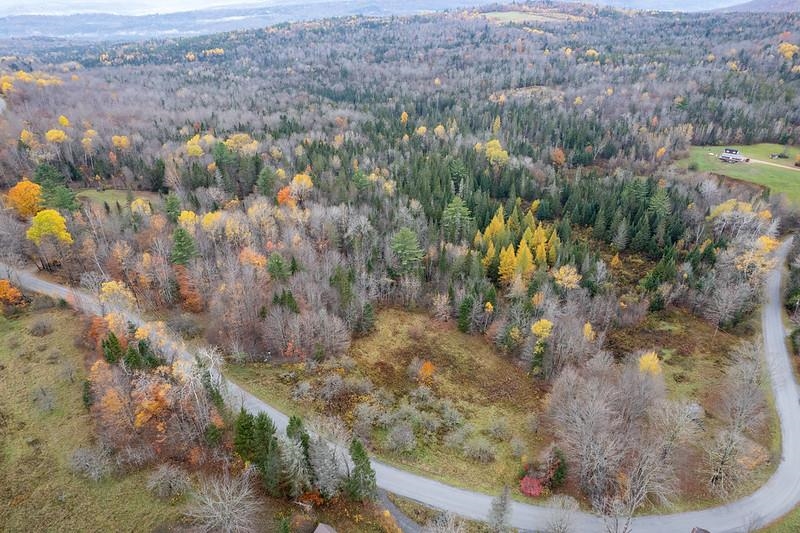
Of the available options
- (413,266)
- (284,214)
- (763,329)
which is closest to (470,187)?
(413,266)

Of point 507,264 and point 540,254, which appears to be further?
point 540,254

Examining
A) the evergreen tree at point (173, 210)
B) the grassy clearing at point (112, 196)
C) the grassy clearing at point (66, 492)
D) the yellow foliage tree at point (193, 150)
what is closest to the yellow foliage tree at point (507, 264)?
the grassy clearing at point (66, 492)

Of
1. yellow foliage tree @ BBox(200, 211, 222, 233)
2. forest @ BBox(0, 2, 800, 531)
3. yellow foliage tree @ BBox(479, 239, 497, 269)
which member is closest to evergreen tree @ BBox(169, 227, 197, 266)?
forest @ BBox(0, 2, 800, 531)

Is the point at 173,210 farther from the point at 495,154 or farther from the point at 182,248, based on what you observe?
the point at 495,154

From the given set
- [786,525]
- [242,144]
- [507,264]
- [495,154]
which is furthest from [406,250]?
[242,144]

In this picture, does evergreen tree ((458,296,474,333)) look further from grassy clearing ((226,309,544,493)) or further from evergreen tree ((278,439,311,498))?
evergreen tree ((278,439,311,498))

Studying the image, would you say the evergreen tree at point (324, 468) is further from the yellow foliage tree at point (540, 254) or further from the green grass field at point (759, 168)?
the green grass field at point (759, 168)

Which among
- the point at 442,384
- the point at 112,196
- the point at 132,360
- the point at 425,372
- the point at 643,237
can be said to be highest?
the point at 132,360
